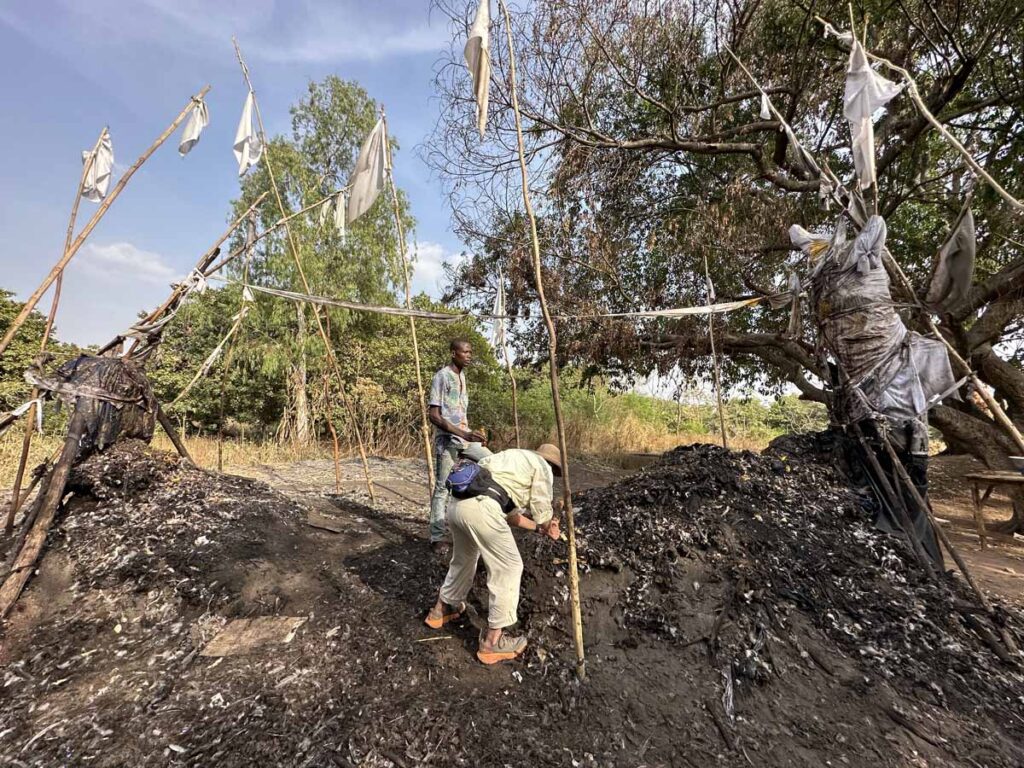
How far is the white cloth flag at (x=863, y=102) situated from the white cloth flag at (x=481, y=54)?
2373mm

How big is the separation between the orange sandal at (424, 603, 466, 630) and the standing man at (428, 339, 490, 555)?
2.85 feet

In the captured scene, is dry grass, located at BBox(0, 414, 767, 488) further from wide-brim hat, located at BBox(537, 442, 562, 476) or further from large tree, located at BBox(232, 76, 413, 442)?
wide-brim hat, located at BBox(537, 442, 562, 476)

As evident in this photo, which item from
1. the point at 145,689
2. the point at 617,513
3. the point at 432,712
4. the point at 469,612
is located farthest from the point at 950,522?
the point at 145,689

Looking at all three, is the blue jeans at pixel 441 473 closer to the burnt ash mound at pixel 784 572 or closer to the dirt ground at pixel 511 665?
the dirt ground at pixel 511 665

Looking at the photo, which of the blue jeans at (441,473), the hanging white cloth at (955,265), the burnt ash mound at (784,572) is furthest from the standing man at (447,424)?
the hanging white cloth at (955,265)

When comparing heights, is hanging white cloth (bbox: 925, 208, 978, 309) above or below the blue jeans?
above

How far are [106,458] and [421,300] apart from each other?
30.3ft

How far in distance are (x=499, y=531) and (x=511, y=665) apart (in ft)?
2.43

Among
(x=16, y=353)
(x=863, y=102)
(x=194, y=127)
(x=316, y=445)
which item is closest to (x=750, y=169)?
(x=863, y=102)

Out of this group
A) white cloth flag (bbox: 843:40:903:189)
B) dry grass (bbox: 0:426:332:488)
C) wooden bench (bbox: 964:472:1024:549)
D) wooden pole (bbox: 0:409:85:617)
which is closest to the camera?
wooden pole (bbox: 0:409:85:617)

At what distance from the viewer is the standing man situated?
3619 millimetres

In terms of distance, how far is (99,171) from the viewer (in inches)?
160

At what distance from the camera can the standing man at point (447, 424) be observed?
362cm

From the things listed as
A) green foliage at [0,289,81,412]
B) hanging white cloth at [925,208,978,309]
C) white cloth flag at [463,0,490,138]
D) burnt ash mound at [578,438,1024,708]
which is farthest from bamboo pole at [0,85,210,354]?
green foliage at [0,289,81,412]
